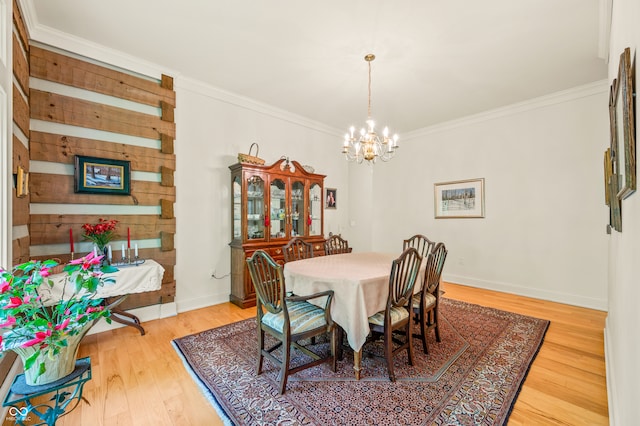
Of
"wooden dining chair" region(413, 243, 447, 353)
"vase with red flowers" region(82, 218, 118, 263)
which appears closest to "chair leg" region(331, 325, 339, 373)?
"wooden dining chair" region(413, 243, 447, 353)

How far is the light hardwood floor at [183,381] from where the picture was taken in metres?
1.76

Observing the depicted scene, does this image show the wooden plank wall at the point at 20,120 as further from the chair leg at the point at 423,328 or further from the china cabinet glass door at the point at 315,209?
the china cabinet glass door at the point at 315,209

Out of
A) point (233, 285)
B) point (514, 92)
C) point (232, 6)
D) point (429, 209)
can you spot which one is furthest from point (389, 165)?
point (232, 6)

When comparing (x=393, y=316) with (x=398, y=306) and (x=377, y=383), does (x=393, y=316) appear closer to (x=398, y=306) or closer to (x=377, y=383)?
(x=398, y=306)

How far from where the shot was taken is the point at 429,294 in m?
2.70

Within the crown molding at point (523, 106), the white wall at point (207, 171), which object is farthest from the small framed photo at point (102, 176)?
the crown molding at point (523, 106)

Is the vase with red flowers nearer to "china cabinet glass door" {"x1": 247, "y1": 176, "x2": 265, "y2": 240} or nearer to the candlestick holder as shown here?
the candlestick holder

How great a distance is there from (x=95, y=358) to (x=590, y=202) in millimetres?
5765

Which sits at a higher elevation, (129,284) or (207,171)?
(207,171)

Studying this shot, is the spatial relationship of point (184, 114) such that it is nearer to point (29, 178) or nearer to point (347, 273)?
point (29, 178)

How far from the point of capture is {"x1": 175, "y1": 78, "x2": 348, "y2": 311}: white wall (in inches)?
142

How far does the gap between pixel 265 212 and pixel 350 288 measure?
2.27 m

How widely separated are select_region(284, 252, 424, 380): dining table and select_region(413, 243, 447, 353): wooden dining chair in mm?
113

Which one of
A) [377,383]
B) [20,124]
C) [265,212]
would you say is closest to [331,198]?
[265,212]
